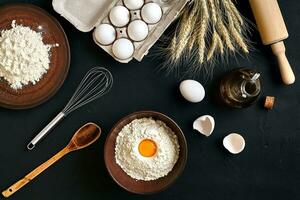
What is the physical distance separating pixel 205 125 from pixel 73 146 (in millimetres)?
444

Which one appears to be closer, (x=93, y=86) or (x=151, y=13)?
(x=151, y=13)

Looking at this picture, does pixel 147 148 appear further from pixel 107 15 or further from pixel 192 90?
pixel 107 15

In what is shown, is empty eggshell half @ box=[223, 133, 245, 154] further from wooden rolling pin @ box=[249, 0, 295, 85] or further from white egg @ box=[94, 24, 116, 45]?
white egg @ box=[94, 24, 116, 45]

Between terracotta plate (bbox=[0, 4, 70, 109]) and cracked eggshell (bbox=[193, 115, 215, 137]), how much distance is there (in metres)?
0.46

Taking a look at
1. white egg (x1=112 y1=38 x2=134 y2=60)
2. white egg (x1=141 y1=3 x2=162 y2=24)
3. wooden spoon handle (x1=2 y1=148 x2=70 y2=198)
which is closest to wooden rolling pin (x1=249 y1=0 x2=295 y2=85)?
white egg (x1=141 y1=3 x2=162 y2=24)

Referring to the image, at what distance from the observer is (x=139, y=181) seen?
146cm

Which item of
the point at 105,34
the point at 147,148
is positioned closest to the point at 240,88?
the point at 147,148

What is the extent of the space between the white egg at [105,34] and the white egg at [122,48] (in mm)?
25

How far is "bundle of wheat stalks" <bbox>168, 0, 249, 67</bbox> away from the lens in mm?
1427

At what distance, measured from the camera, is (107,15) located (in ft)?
4.80

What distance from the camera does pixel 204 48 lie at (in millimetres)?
1491

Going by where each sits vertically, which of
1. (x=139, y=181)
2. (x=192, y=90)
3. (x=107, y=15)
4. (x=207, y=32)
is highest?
(x=107, y=15)

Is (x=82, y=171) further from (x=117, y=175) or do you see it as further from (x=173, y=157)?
(x=173, y=157)

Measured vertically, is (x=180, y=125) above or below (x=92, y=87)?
below
